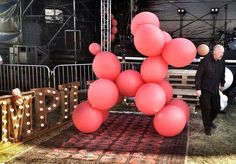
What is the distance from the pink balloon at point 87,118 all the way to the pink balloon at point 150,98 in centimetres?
94

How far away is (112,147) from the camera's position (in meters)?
5.89

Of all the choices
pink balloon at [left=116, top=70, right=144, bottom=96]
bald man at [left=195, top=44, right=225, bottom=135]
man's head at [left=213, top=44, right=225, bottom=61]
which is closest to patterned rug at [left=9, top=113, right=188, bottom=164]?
bald man at [left=195, top=44, right=225, bottom=135]

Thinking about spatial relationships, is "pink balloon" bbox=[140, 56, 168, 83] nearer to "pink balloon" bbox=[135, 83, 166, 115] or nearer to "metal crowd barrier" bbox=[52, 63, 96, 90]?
"pink balloon" bbox=[135, 83, 166, 115]

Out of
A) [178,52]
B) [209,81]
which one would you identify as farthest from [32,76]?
[178,52]

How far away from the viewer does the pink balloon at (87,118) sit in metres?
6.45

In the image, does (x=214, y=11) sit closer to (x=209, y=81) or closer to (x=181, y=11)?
(x=181, y=11)

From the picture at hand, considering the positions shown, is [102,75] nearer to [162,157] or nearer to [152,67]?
[152,67]

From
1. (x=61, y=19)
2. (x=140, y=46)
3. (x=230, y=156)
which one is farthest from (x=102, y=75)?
(x=61, y=19)

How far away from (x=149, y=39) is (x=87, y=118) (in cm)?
195

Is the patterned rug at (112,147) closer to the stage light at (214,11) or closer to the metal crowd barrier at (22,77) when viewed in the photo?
the metal crowd barrier at (22,77)

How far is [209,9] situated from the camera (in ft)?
47.4

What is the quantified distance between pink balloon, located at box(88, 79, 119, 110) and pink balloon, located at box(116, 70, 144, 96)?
127mm

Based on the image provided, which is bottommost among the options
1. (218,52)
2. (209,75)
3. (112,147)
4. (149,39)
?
(112,147)

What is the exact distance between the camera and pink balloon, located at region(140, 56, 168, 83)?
5996 millimetres
